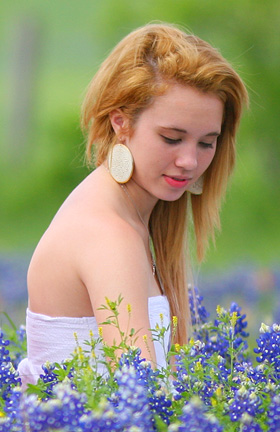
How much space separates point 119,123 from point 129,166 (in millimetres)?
A: 175

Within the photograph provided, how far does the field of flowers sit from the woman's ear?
0.82 metres

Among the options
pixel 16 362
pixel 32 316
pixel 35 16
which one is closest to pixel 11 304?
pixel 16 362

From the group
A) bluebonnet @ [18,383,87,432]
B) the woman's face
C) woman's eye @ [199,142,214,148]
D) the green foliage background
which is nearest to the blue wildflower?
bluebonnet @ [18,383,87,432]

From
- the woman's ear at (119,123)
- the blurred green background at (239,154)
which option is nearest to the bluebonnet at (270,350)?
the woman's ear at (119,123)

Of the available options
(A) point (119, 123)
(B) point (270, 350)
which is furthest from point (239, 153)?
(B) point (270, 350)

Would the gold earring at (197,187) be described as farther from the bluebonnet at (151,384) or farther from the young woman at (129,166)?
the bluebonnet at (151,384)

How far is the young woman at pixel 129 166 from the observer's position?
2951mm

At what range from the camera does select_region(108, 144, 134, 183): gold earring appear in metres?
3.24

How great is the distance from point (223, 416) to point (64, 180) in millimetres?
11630

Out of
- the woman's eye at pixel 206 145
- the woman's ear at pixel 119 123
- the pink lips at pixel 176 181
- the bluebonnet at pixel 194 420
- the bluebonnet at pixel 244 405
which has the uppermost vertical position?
the woman's ear at pixel 119 123

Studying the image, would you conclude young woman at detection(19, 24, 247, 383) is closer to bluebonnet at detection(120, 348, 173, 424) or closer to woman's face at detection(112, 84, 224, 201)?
woman's face at detection(112, 84, 224, 201)

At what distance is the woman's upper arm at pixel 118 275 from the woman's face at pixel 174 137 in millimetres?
312

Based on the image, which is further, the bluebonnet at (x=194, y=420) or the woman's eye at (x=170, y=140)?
the woman's eye at (x=170, y=140)

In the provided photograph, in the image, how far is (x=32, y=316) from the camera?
10.7ft
